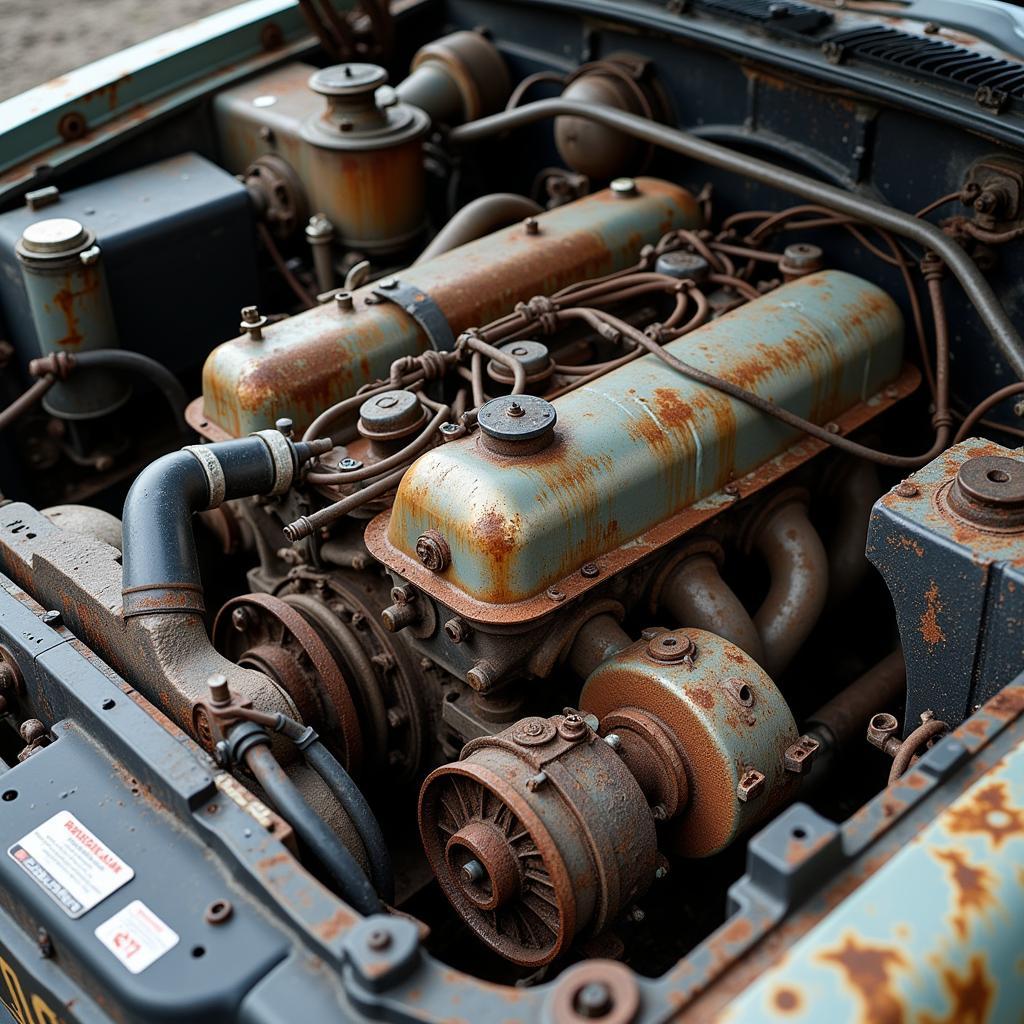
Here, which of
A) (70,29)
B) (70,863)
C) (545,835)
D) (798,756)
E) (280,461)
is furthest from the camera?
(70,29)

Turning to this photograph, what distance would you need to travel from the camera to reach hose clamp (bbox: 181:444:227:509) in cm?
234

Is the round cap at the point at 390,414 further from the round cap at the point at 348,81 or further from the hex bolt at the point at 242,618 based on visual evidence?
the round cap at the point at 348,81

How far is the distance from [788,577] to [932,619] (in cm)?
63

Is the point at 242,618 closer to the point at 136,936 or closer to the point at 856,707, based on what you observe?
the point at 136,936

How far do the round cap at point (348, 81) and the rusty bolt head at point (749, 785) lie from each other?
200 centimetres

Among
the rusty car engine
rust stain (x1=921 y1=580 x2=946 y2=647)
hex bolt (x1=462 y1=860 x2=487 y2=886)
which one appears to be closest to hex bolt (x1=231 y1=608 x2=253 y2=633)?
the rusty car engine

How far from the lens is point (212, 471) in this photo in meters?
2.34

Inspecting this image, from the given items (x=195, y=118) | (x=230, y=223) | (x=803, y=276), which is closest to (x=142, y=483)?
(x=230, y=223)

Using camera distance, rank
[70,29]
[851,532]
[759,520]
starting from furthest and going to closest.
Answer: [70,29] → [851,532] → [759,520]

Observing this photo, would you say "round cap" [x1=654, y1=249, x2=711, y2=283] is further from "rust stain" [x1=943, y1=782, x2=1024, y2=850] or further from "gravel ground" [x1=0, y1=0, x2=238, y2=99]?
"gravel ground" [x1=0, y1=0, x2=238, y2=99]

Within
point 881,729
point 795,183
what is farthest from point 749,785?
point 795,183

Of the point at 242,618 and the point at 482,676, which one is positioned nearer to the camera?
the point at 482,676

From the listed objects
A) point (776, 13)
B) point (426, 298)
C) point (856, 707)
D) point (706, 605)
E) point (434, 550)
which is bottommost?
point (856, 707)

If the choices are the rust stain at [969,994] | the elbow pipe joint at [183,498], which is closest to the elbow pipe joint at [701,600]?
the elbow pipe joint at [183,498]
